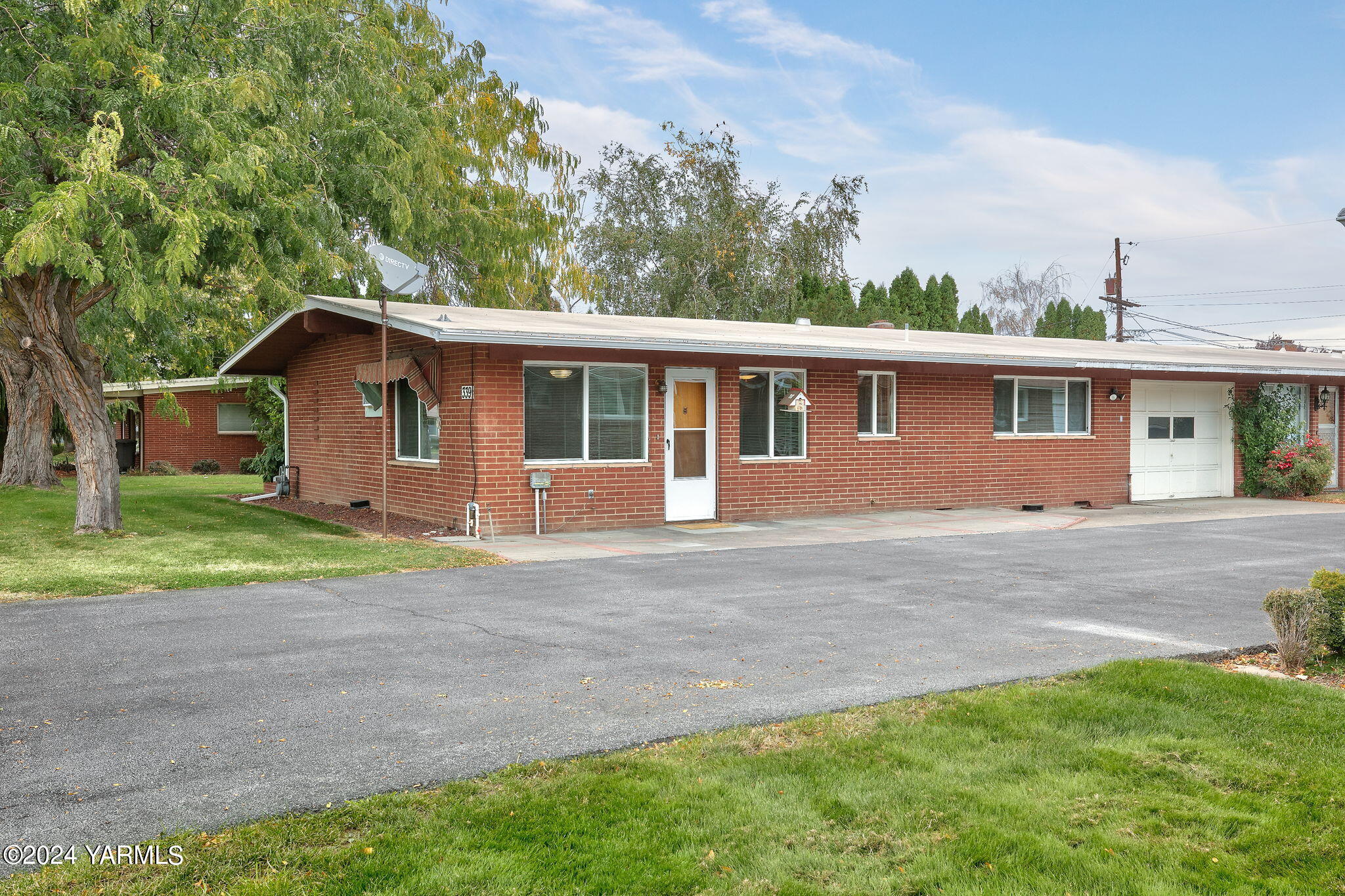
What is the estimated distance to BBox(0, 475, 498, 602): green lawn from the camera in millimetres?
9203

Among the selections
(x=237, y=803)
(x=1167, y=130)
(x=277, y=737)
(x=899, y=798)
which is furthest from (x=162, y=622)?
(x=1167, y=130)

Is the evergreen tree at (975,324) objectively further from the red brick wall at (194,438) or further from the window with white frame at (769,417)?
the red brick wall at (194,438)

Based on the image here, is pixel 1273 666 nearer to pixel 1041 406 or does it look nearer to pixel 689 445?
pixel 689 445

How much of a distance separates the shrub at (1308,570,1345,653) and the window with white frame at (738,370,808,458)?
946 centimetres

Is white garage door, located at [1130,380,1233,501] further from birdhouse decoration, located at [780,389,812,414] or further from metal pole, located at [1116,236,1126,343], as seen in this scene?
metal pole, located at [1116,236,1126,343]

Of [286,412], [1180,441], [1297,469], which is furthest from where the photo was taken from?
[286,412]

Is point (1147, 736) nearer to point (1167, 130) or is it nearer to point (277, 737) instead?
point (277, 737)

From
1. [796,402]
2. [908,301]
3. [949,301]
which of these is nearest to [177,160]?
[796,402]

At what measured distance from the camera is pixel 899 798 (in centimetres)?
393

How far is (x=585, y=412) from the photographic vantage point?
13.8 meters

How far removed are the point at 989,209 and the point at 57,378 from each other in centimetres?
3277

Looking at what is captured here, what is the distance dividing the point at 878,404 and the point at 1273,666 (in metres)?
10.7

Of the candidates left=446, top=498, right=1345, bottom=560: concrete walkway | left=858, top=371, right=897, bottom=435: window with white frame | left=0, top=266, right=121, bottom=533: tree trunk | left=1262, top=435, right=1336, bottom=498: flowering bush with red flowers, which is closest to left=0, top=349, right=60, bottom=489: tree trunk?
left=0, top=266, right=121, bottom=533: tree trunk

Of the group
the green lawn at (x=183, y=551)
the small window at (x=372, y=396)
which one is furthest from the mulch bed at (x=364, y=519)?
the small window at (x=372, y=396)
